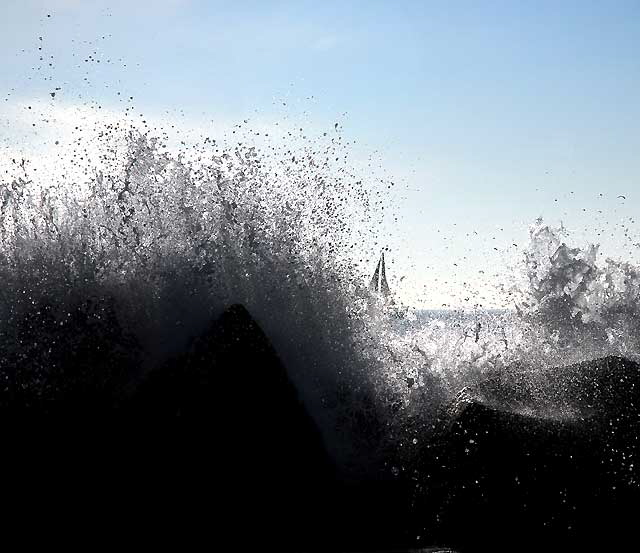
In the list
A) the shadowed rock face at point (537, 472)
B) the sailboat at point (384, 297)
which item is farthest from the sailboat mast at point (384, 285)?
the shadowed rock face at point (537, 472)

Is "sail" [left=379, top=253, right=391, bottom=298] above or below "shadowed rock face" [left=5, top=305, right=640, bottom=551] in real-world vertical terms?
above

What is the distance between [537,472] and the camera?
5.67 meters

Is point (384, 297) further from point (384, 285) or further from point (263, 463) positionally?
point (263, 463)

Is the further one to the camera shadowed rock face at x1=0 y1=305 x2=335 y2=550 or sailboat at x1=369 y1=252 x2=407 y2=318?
sailboat at x1=369 y1=252 x2=407 y2=318

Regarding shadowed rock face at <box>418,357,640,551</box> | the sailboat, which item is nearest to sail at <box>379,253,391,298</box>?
the sailboat

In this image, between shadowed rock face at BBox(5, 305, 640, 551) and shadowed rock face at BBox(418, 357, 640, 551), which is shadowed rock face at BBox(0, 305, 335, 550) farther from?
shadowed rock face at BBox(418, 357, 640, 551)

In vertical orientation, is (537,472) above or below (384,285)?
below

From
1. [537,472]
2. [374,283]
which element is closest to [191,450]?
[537,472]

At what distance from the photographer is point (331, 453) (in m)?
6.62

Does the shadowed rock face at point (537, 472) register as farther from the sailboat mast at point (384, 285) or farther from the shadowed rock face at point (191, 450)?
the sailboat mast at point (384, 285)

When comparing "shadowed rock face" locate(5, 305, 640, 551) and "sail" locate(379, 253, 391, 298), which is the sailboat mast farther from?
"shadowed rock face" locate(5, 305, 640, 551)

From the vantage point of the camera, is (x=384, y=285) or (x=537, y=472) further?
(x=384, y=285)

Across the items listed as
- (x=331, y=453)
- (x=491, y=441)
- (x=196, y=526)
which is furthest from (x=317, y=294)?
(x=196, y=526)

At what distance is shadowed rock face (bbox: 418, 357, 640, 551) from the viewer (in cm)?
533
